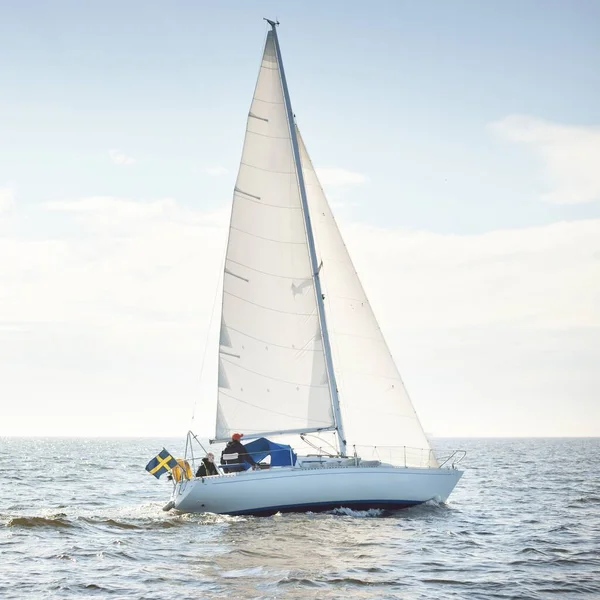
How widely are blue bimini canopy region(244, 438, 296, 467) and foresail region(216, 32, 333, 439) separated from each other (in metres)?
0.66

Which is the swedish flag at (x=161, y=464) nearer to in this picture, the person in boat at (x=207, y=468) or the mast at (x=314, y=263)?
the person in boat at (x=207, y=468)

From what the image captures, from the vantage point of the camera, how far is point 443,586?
14.4m

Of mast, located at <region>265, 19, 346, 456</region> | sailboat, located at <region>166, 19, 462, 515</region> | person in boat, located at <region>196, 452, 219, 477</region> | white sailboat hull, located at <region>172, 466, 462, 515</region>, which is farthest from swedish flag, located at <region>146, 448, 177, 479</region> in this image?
mast, located at <region>265, 19, 346, 456</region>

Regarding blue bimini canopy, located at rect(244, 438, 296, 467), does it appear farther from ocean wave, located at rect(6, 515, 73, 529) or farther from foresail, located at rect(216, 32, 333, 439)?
ocean wave, located at rect(6, 515, 73, 529)

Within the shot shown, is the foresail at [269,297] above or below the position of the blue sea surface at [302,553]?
above

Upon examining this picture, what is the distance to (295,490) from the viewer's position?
21484 millimetres

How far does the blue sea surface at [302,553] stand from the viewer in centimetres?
1403

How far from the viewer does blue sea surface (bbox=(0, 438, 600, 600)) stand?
1403 centimetres

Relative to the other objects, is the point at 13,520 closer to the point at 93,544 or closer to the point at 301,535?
the point at 93,544

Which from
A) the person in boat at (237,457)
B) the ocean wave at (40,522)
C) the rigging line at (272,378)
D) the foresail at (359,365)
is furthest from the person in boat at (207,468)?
the foresail at (359,365)

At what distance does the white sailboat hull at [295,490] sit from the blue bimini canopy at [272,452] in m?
1.09

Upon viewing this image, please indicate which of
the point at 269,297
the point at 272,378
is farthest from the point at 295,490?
the point at 269,297

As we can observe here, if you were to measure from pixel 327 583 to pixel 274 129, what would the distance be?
14.4m

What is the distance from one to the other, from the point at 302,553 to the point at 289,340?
844cm
